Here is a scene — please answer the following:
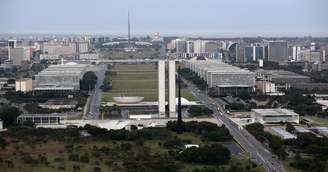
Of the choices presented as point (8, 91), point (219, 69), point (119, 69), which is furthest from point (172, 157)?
point (119, 69)

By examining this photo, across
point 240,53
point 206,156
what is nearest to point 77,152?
point 206,156

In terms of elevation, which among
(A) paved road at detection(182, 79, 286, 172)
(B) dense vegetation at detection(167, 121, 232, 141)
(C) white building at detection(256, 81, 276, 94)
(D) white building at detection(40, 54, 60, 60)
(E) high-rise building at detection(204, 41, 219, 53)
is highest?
(E) high-rise building at detection(204, 41, 219, 53)

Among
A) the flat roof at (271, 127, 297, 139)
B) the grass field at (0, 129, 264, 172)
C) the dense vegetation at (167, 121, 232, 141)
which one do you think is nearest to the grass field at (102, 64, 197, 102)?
the dense vegetation at (167, 121, 232, 141)

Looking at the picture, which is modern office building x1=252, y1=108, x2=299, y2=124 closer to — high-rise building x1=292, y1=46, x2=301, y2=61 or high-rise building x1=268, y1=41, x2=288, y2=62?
high-rise building x1=268, y1=41, x2=288, y2=62

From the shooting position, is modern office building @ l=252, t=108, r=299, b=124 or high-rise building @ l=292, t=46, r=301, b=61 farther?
high-rise building @ l=292, t=46, r=301, b=61

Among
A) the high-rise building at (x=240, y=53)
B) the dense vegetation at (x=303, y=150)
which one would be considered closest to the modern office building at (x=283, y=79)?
the high-rise building at (x=240, y=53)

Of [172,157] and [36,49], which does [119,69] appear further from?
[172,157]

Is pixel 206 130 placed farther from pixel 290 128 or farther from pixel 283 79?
pixel 283 79
